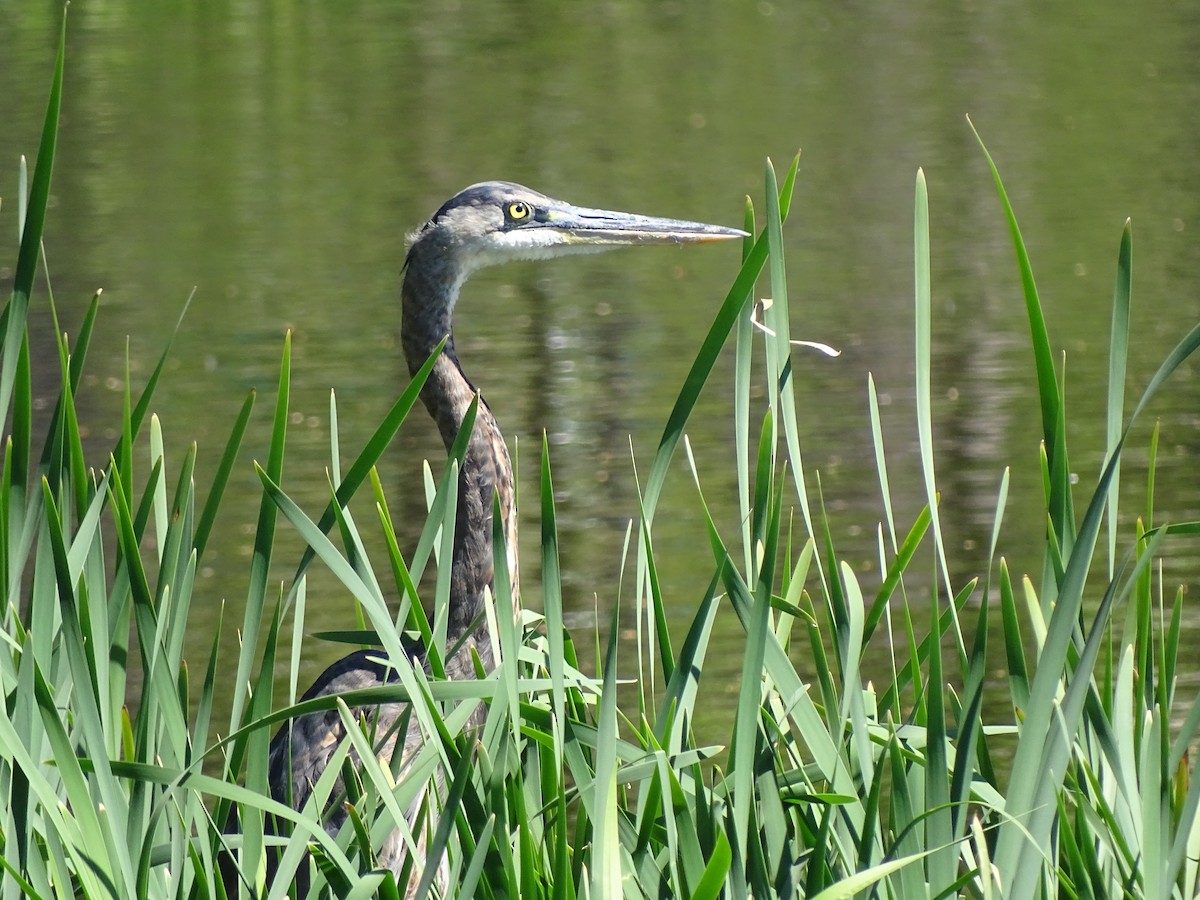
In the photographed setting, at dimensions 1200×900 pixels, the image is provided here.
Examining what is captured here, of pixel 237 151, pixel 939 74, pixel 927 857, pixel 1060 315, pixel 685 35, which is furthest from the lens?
pixel 685 35

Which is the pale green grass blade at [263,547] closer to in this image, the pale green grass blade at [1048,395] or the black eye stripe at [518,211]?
the pale green grass blade at [1048,395]

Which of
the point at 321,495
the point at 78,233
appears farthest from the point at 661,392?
the point at 78,233

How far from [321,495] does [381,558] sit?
0.42 metres

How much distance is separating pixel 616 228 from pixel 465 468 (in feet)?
2.51

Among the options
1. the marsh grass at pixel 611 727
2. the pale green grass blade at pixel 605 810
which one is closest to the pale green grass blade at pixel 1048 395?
the marsh grass at pixel 611 727

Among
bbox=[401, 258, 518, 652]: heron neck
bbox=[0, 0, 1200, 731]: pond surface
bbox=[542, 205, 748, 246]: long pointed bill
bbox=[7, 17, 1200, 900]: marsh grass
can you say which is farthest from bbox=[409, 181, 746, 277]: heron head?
bbox=[0, 0, 1200, 731]: pond surface

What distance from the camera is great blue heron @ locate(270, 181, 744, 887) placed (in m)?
2.68

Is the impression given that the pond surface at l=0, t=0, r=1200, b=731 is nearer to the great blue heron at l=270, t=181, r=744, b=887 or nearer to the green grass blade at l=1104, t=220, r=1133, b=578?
the great blue heron at l=270, t=181, r=744, b=887

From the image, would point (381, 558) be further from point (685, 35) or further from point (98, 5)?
point (98, 5)

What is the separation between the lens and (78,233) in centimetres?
1034

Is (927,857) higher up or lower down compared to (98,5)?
lower down

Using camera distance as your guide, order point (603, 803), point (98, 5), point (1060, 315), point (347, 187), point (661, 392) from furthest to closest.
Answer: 1. point (98, 5)
2. point (347, 187)
3. point (1060, 315)
4. point (661, 392)
5. point (603, 803)

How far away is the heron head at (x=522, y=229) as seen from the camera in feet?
10.9

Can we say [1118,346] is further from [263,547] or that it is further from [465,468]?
[465,468]
